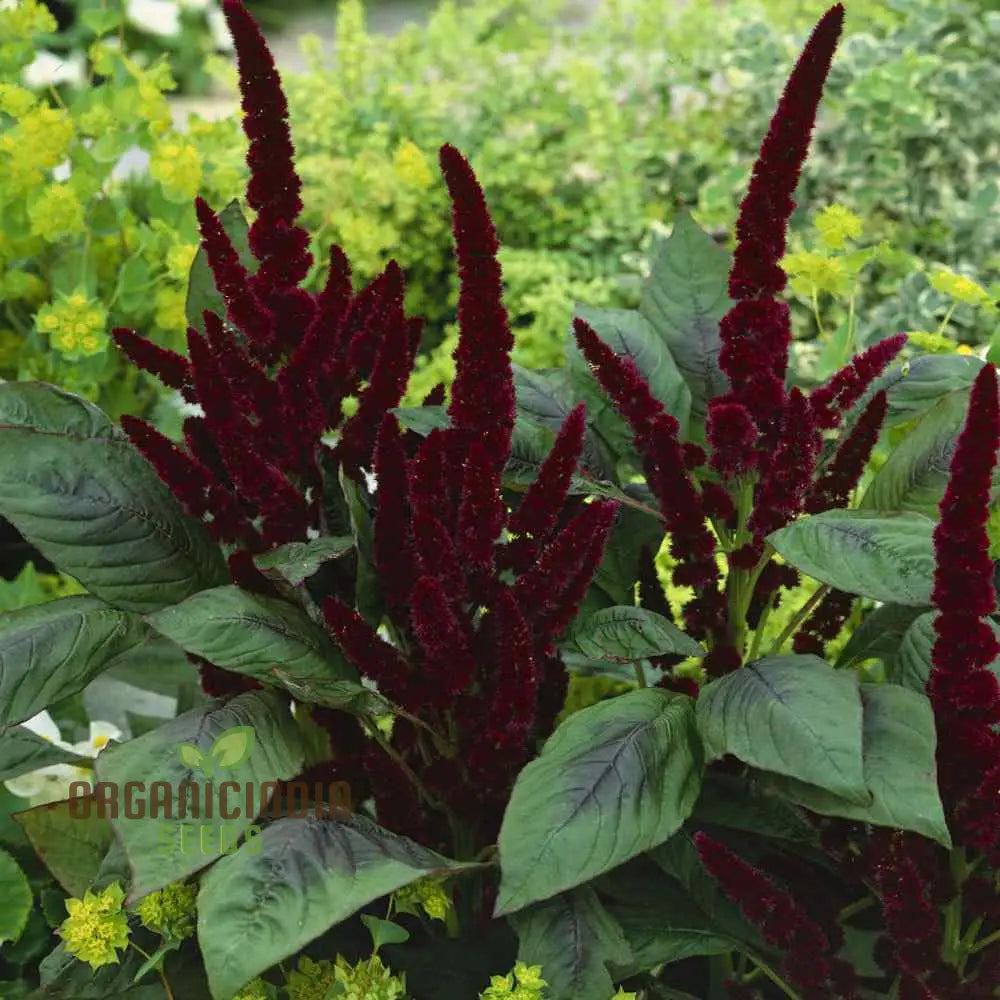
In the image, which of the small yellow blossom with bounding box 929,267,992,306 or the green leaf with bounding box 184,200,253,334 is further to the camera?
the small yellow blossom with bounding box 929,267,992,306

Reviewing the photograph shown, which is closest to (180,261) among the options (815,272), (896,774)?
(815,272)

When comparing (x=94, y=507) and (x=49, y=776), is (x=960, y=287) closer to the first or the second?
(x=94, y=507)

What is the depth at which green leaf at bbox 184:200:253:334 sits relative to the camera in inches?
50.8

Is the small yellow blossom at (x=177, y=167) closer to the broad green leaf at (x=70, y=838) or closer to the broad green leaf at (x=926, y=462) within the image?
the broad green leaf at (x=70, y=838)

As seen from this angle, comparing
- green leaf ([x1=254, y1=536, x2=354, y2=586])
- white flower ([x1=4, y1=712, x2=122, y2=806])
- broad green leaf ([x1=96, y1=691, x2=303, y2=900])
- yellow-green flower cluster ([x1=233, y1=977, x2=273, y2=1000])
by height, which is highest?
green leaf ([x1=254, y1=536, x2=354, y2=586])

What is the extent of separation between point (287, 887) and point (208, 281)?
2.11ft

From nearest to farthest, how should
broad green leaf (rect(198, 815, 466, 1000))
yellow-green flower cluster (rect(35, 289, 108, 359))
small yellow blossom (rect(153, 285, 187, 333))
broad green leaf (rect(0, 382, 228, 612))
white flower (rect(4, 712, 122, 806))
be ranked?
1. broad green leaf (rect(198, 815, 466, 1000))
2. broad green leaf (rect(0, 382, 228, 612))
3. white flower (rect(4, 712, 122, 806))
4. yellow-green flower cluster (rect(35, 289, 108, 359))
5. small yellow blossom (rect(153, 285, 187, 333))

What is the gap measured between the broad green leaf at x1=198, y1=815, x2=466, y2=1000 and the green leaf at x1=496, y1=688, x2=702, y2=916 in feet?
0.22

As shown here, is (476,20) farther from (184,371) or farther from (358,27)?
(184,371)

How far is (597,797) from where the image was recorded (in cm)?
94

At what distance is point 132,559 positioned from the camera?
1.11 m

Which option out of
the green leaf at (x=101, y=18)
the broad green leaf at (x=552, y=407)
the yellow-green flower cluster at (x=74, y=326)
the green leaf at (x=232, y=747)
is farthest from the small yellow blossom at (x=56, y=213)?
the green leaf at (x=232, y=747)

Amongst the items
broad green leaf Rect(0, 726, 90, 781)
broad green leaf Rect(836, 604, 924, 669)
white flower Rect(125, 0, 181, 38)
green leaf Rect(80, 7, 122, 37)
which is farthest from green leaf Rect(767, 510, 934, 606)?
white flower Rect(125, 0, 181, 38)

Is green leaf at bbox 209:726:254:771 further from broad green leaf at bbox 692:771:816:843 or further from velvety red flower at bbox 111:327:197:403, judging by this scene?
broad green leaf at bbox 692:771:816:843
